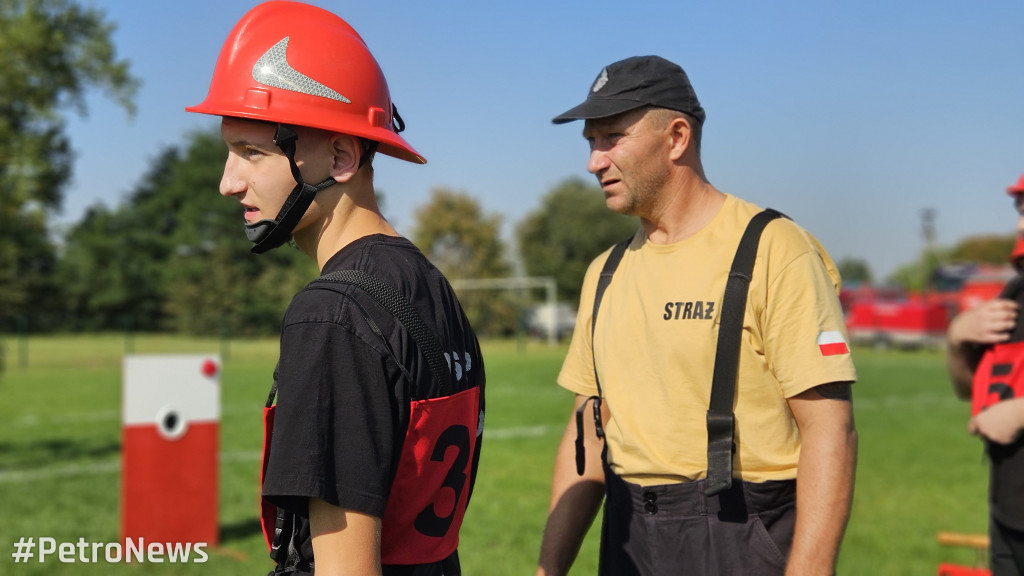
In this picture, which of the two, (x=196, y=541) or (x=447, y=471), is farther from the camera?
(x=196, y=541)

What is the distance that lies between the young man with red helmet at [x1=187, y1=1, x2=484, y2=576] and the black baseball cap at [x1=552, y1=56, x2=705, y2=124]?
0.92 metres

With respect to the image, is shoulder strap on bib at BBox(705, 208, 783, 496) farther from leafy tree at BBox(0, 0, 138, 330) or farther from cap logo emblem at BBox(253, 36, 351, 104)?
leafy tree at BBox(0, 0, 138, 330)

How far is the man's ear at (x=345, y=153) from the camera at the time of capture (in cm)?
204

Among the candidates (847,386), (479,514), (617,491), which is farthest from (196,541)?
(847,386)

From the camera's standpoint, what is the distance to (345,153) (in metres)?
2.06

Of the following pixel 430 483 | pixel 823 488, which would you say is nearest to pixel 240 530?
pixel 823 488

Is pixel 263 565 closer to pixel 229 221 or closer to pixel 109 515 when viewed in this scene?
pixel 109 515

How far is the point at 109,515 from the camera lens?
8.78m

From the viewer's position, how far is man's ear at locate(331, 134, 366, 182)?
204cm

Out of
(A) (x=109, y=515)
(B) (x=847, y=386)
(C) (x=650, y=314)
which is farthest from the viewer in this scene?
(A) (x=109, y=515)

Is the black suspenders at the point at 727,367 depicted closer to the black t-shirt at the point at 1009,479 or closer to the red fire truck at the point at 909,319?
the black t-shirt at the point at 1009,479

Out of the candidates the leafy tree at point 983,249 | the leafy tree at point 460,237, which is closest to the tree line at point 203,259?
the leafy tree at point 460,237

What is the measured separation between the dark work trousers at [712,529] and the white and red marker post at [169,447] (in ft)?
17.2

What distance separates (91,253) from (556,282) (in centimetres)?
3517
